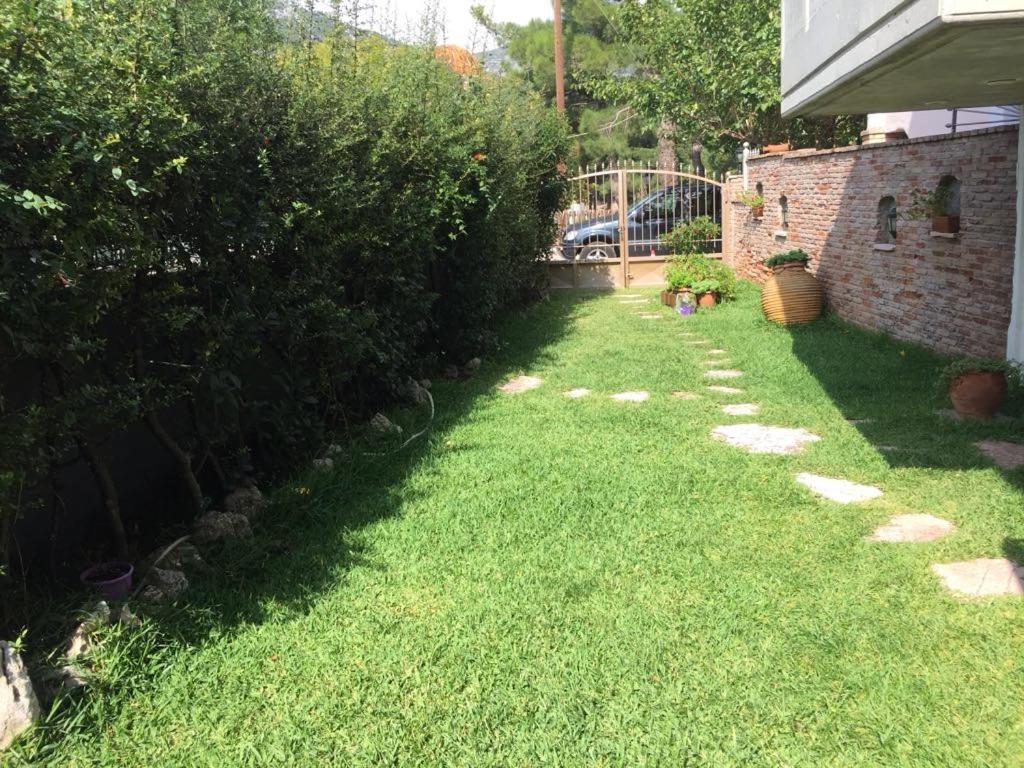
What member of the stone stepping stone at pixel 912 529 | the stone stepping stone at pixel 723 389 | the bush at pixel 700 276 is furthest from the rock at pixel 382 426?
the bush at pixel 700 276

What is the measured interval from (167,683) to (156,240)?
1.78m

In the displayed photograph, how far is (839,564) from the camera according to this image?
3.70 meters

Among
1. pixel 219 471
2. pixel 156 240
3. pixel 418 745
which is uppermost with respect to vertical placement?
pixel 156 240

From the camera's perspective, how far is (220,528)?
3.98 meters

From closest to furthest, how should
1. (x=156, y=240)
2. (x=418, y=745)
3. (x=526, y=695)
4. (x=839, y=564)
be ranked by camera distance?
(x=418, y=745), (x=526, y=695), (x=156, y=240), (x=839, y=564)

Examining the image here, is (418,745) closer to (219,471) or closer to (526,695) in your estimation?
(526,695)

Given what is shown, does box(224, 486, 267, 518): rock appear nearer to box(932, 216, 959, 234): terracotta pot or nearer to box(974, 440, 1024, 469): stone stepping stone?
box(974, 440, 1024, 469): stone stepping stone

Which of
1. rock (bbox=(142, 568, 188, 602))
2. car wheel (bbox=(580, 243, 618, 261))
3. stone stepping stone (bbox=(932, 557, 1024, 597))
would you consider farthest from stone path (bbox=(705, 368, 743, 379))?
car wheel (bbox=(580, 243, 618, 261))

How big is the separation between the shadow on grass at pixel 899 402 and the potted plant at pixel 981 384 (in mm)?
110

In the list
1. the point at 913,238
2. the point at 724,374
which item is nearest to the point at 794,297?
the point at 913,238

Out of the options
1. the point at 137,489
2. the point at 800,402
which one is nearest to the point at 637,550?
the point at 137,489

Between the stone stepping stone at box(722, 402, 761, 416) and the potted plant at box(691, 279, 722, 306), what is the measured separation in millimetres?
5756

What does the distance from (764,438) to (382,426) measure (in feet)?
8.81

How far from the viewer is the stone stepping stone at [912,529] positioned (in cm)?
394
